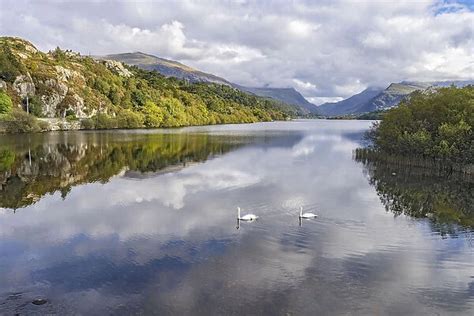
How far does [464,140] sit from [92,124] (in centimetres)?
9977

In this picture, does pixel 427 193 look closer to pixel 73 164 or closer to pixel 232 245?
pixel 232 245

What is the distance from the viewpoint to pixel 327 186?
3503 centimetres

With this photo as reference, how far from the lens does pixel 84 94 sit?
125812 millimetres

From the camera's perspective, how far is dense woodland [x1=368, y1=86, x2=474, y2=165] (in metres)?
39.3

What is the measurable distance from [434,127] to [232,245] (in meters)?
33.0

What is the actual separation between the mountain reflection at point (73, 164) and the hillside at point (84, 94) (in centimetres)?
4384

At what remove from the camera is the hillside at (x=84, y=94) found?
107062 millimetres

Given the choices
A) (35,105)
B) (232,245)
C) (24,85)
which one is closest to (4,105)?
(35,105)

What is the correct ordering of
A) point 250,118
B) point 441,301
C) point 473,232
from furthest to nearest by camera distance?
point 250,118, point 473,232, point 441,301

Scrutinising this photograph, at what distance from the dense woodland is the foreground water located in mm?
4125

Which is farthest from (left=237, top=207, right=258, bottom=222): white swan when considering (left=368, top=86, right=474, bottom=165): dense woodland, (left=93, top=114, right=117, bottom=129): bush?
(left=93, top=114, right=117, bottom=129): bush

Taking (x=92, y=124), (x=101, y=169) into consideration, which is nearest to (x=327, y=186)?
(x=101, y=169)

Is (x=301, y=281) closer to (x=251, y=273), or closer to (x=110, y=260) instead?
(x=251, y=273)

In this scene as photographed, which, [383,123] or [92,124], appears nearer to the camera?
[383,123]
